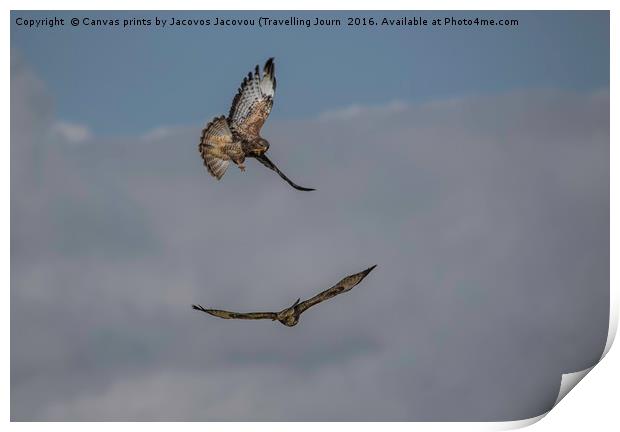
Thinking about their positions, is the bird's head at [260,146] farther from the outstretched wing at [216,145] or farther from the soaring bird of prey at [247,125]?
the outstretched wing at [216,145]

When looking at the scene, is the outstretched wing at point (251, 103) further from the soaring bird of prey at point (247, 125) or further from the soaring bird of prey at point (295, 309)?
the soaring bird of prey at point (295, 309)

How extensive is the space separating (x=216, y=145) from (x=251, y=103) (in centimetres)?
39

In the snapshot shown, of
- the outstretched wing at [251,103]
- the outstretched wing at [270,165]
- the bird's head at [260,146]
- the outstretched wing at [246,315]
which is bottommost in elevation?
the outstretched wing at [246,315]

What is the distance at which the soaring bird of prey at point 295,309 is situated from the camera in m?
10.5

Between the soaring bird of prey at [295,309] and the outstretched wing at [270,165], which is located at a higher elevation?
the outstretched wing at [270,165]

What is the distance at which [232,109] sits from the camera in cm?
1045

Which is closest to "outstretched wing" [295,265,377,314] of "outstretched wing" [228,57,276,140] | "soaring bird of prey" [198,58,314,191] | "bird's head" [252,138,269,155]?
"soaring bird of prey" [198,58,314,191]

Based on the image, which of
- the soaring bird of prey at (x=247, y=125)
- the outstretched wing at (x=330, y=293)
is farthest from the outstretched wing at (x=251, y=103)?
the outstretched wing at (x=330, y=293)

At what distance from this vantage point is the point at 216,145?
34.4 ft

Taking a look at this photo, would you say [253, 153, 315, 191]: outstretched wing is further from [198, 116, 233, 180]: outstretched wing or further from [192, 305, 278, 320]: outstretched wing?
[192, 305, 278, 320]: outstretched wing
